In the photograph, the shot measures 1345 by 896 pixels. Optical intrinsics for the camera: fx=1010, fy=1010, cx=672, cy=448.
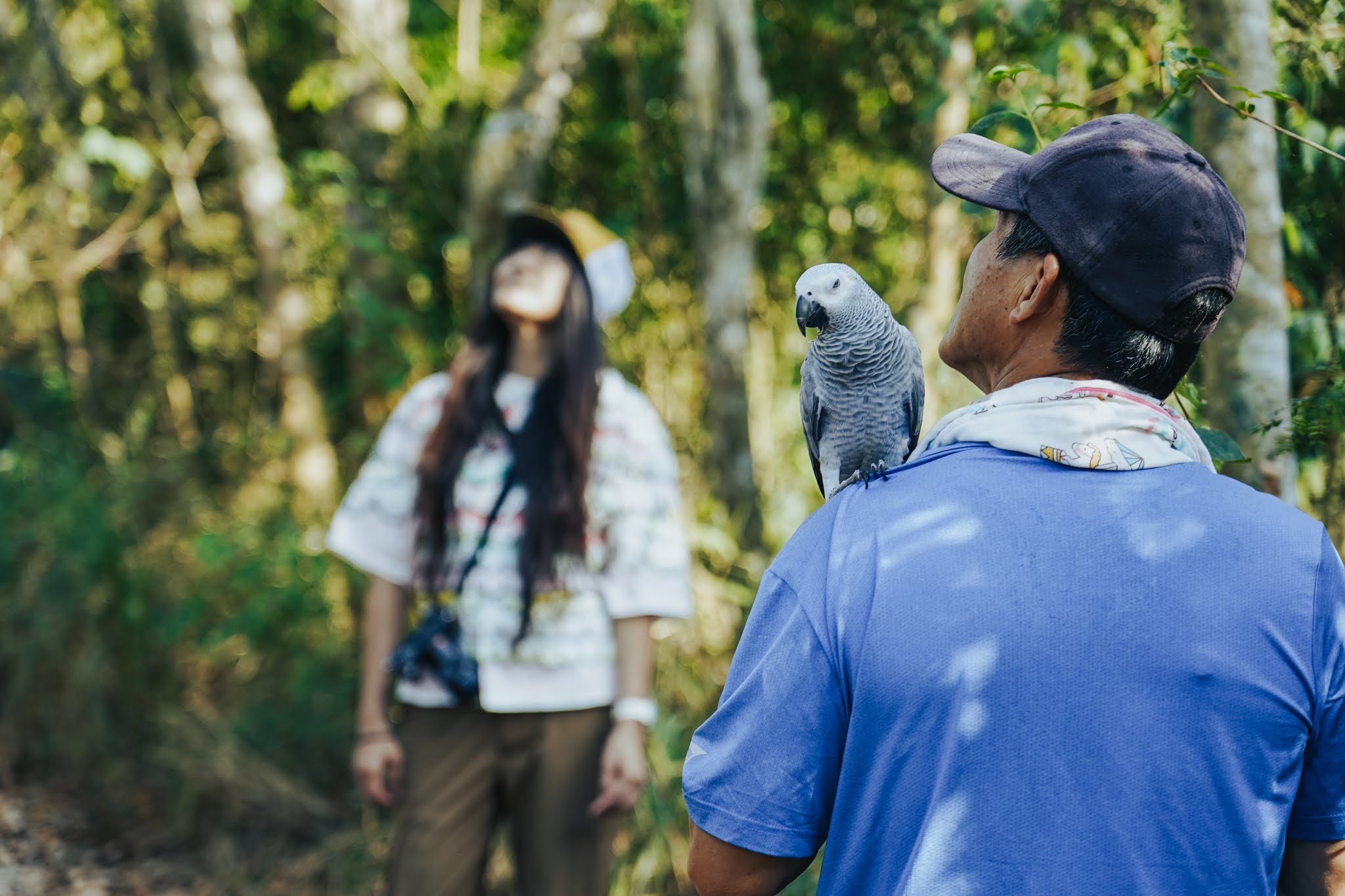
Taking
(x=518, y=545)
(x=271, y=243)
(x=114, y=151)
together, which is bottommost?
(x=518, y=545)

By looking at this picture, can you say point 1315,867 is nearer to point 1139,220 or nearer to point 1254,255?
point 1139,220

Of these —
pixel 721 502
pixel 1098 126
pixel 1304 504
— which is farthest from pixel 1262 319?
pixel 721 502

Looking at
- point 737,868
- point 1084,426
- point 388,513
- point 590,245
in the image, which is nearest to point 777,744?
point 737,868

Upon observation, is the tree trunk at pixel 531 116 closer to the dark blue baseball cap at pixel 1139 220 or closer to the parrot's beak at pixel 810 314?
the parrot's beak at pixel 810 314

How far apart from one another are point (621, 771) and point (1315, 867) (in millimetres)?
1431

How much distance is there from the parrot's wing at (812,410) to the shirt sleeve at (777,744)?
68 centimetres

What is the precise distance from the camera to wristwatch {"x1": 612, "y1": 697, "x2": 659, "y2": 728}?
227 centimetres

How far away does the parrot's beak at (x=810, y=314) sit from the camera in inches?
66.0

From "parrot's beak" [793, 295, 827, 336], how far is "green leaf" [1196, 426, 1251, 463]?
1.93 ft

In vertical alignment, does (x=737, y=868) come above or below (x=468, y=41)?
below

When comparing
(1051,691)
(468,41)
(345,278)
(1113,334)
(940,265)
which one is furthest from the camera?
(345,278)

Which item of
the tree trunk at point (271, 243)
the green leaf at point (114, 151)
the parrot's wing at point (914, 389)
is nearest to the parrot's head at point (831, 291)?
the parrot's wing at point (914, 389)

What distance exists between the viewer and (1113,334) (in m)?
1.05

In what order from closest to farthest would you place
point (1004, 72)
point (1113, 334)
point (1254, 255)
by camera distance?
point (1113, 334) < point (1004, 72) < point (1254, 255)
